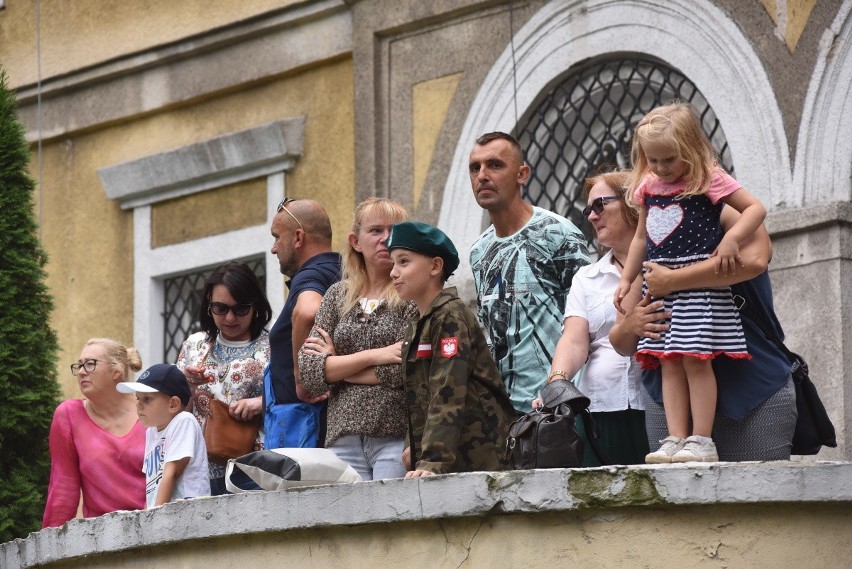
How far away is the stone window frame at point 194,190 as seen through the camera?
36.9 ft

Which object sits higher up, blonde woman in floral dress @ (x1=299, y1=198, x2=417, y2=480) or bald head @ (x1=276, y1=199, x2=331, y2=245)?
bald head @ (x1=276, y1=199, x2=331, y2=245)

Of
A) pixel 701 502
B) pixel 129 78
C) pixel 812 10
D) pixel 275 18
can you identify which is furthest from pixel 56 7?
pixel 701 502

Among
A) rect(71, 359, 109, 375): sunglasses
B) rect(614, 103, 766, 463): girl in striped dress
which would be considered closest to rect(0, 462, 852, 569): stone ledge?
rect(614, 103, 766, 463): girl in striped dress

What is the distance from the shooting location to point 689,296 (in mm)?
5430

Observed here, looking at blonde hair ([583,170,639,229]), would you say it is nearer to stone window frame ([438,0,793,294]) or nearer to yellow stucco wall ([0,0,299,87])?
stone window frame ([438,0,793,294])

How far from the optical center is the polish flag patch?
5.69 m

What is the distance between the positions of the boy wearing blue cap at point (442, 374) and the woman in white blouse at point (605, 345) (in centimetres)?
24

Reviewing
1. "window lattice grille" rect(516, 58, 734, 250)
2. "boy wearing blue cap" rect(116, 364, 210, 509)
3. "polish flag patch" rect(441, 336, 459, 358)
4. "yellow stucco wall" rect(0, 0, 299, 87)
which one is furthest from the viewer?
"yellow stucco wall" rect(0, 0, 299, 87)

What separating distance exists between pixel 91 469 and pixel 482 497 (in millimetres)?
2855

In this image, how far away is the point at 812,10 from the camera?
869cm

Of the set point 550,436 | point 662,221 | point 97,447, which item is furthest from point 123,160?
point 550,436

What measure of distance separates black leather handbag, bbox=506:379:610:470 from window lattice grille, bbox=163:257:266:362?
677 cm

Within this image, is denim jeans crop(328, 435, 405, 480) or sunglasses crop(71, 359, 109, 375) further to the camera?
sunglasses crop(71, 359, 109, 375)

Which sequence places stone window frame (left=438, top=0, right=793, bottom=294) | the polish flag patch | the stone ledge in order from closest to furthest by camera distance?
the stone ledge
the polish flag patch
stone window frame (left=438, top=0, right=793, bottom=294)
